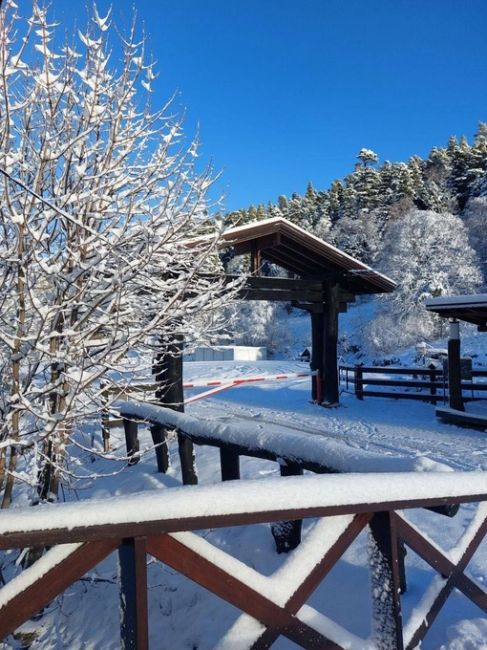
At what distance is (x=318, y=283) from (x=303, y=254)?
3.53 ft

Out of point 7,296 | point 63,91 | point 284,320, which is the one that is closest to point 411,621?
point 7,296

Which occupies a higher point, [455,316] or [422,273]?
[422,273]

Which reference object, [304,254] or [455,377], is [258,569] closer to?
[455,377]

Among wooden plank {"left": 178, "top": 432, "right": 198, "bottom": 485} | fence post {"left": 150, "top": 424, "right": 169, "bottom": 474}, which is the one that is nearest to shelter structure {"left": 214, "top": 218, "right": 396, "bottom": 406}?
fence post {"left": 150, "top": 424, "right": 169, "bottom": 474}

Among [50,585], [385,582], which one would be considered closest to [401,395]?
[385,582]

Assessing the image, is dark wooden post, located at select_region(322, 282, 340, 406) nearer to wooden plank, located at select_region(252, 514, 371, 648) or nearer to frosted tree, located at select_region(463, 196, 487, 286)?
wooden plank, located at select_region(252, 514, 371, 648)

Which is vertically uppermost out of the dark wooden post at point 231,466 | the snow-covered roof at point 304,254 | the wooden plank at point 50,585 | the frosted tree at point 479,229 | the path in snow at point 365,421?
the frosted tree at point 479,229

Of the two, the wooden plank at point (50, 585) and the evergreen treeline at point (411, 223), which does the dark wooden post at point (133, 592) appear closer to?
the wooden plank at point (50, 585)

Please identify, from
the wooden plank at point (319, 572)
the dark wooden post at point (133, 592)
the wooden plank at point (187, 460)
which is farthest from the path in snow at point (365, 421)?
the dark wooden post at point (133, 592)

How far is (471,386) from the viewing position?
39.6 feet

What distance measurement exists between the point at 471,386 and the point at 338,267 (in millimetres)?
4569

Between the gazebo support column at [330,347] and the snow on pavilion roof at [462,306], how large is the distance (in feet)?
10.3

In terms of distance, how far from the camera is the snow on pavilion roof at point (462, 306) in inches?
366

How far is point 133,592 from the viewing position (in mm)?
1523
